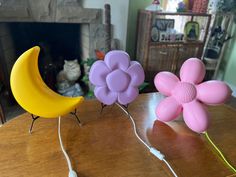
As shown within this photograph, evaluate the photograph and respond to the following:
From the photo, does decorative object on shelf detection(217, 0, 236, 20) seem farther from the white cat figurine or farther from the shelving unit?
the white cat figurine

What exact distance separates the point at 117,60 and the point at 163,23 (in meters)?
1.66

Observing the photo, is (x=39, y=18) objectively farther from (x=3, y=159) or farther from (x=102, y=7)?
(x=3, y=159)

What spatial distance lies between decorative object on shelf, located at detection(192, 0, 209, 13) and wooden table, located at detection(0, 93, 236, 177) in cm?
170

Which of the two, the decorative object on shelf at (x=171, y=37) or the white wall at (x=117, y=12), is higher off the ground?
the white wall at (x=117, y=12)

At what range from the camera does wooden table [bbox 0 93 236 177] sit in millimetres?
555

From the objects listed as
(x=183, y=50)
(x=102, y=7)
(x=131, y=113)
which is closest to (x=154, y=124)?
(x=131, y=113)

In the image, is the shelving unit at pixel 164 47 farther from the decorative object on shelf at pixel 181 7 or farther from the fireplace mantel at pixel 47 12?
the fireplace mantel at pixel 47 12

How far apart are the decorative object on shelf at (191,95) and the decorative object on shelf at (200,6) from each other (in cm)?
175

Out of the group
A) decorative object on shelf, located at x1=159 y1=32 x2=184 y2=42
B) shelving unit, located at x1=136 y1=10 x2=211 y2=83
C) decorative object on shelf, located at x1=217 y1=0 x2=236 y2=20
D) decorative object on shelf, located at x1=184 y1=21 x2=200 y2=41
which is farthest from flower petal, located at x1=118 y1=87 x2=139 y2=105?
decorative object on shelf, located at x1=217 y1=0 x2=236 y2=20

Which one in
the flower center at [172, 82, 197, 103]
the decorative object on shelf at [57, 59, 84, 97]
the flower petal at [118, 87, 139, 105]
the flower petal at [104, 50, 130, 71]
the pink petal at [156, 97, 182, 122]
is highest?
→ the flower petal at [104, 50, 130, 71]

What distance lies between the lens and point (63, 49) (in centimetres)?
226

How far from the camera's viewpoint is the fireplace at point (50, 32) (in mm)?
1604

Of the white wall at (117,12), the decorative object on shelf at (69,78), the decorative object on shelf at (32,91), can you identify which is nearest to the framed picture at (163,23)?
the white wall at (117,12)

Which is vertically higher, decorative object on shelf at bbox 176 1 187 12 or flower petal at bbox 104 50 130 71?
decorative object on shelf at bbox 176 1 187 12
